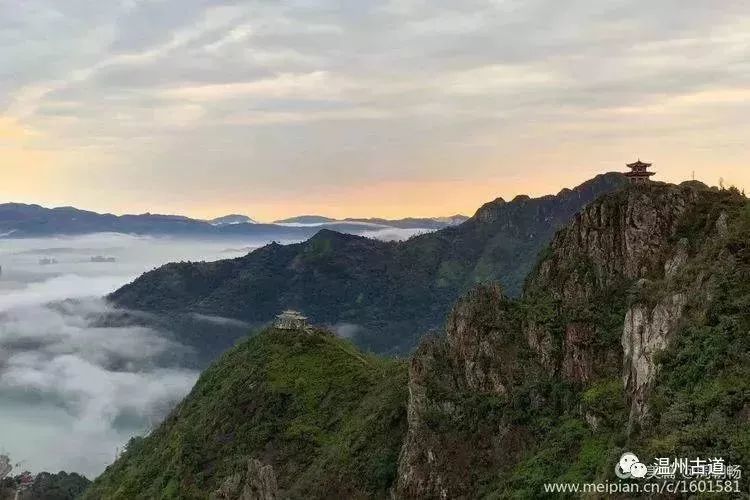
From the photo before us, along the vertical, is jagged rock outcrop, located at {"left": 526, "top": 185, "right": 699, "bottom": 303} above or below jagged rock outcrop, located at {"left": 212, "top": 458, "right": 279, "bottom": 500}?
above

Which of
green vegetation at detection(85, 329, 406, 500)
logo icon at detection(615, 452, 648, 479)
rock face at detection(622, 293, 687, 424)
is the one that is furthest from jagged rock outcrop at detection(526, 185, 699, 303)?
logo icon at detection(615, 452, 648, 479)

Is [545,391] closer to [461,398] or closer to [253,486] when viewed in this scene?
[461,398]

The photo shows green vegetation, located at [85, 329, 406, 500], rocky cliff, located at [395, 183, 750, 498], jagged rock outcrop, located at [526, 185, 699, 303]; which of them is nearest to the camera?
rocky cliff, located at [395, 183, 750, 498]

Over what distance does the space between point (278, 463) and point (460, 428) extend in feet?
78.1

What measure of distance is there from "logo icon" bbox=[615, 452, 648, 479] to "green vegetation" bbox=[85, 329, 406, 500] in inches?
1071

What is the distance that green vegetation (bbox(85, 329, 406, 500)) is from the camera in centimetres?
5588

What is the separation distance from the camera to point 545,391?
48094 mm

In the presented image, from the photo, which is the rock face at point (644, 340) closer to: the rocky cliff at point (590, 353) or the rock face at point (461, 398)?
the rocky cliff at point (590, 353)

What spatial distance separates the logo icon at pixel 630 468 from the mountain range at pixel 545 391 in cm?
32

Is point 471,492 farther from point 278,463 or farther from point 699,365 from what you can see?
point 278,463

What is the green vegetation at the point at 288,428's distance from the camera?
55875 mm

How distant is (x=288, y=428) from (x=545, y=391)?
3129 centimetres

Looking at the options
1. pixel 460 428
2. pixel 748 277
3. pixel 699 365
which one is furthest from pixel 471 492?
pixel 748 277

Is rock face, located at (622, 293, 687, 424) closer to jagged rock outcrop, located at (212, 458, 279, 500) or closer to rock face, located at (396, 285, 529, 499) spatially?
rock face, located at (396, 285, 529, 499)
